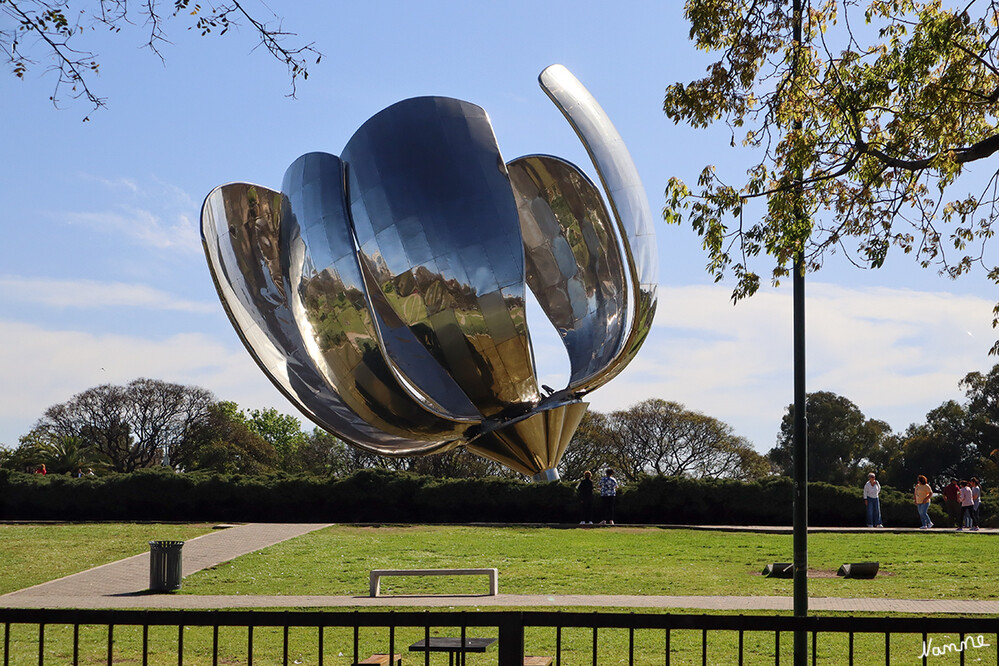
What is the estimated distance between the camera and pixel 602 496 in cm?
2552

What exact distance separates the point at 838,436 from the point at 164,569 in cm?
5158

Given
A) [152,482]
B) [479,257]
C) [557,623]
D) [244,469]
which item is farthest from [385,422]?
[244,469]

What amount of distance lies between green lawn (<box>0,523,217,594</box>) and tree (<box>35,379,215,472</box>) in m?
30.8

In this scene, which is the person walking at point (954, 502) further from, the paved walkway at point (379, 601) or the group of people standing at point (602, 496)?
the paved walkway at point (379, 601)

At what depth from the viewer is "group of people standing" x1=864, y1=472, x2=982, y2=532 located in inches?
927

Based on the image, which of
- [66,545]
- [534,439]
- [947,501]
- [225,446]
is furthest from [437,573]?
[225,446]

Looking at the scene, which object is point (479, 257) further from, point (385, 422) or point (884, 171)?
point (884, 171)

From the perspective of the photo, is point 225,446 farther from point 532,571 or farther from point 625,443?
point 532,571

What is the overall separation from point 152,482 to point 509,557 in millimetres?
15200

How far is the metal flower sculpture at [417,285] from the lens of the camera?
9.34 m

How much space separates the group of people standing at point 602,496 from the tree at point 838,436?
3538cm

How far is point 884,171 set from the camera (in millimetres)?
8508

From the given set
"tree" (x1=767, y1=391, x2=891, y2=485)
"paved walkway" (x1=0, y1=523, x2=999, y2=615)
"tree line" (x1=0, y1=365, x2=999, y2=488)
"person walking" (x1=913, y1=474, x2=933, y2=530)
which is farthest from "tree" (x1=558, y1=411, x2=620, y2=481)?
"paved walkway" (x1=0, y1=523, x2=999, y2=615)

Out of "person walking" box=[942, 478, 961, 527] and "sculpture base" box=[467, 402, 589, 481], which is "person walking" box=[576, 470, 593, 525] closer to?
"person walking" box=[942, 478, 961, 527]
